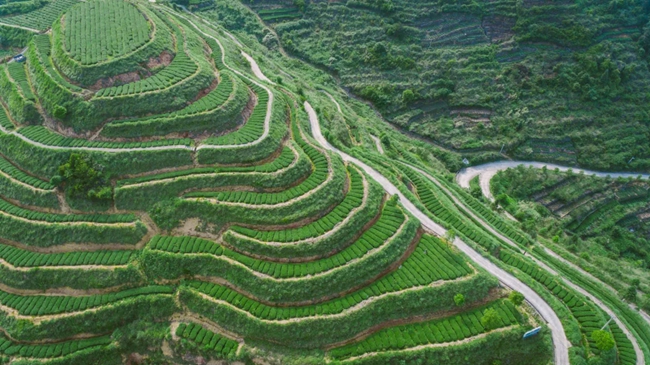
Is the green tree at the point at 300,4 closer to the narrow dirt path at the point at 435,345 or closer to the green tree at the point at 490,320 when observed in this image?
the green tree at the point at 490,320

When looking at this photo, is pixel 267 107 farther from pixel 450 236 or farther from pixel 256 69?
pixel 450 236

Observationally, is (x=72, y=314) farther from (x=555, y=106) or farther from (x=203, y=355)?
(x=555, y=106)

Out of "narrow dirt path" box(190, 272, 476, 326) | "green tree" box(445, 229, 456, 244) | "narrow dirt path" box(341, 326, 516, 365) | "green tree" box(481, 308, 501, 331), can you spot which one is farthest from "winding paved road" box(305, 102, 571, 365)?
"green tree" box(481, 308, 501, 331)

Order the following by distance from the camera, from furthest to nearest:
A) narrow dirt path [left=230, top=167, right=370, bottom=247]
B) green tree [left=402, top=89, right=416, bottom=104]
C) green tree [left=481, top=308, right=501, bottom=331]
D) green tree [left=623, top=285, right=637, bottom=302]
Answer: green tree [left=402, top=89, right=416, bottom=104] < green tree [left=623, top=285, right=637, bottom=302] < narrow dirt path [left=230, top=167, right=370, bottom=247] < green tree [left=481, top=308, right=501, bottom=331]

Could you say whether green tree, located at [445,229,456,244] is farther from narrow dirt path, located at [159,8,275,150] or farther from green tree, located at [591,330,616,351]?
narrow dirt path, located at [159,8,275,150]

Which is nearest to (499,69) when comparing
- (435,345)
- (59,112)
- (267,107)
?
(267,107)

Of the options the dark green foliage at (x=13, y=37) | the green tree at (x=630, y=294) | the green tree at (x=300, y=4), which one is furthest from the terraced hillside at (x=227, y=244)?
the green tree at (x=300, y=4)
